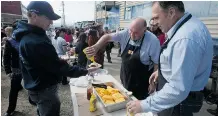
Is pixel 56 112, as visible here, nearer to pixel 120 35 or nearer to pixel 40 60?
pixel 40 60

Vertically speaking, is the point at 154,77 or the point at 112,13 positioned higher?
the point at 112,13

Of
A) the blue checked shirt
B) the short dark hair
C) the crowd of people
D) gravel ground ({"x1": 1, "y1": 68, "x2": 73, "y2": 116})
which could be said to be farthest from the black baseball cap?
gravel ground ({"x1": 1, "y1": 68, "x2": 73, "y2": 116})

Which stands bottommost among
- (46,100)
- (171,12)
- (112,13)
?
(46,100)

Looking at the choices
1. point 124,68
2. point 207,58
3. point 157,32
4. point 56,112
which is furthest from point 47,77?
point 157,32

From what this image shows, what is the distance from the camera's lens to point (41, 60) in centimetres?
172

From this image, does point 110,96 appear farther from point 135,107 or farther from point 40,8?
point 40,8

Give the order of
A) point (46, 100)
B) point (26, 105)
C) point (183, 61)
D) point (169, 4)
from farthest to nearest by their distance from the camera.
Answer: point (26, 105)
point (46, 100)
point (169, 4)
point (183, 61)

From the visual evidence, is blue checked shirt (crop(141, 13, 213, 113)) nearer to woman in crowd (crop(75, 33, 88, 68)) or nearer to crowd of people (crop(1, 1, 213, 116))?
crowd of people (crop(1, 1, 213, 116))

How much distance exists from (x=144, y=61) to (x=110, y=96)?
78cm

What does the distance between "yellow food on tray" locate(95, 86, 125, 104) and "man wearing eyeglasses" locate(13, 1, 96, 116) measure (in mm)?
351

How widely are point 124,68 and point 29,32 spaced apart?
1.31 meters

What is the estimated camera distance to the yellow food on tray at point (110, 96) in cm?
171

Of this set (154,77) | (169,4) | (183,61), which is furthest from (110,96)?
(169,4)

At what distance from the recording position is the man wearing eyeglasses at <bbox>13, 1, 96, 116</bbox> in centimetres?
171
